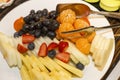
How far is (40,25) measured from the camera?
1270mm

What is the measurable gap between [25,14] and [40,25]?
0.56ft

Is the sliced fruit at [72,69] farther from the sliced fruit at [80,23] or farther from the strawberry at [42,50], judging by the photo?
the sliced fruit at [80,23]

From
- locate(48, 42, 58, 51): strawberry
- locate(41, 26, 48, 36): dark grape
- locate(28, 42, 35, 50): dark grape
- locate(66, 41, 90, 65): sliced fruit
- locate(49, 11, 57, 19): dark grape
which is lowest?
locate(66, 41, 90, 65): sliced fruit

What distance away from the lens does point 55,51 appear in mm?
1203

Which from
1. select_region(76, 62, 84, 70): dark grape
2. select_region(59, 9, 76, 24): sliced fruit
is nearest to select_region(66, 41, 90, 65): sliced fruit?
select_region(76, 62, 84, 70): dark grape

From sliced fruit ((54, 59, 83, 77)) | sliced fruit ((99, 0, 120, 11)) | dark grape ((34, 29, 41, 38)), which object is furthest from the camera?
sliced fruit ((99, 0, 120, 11))

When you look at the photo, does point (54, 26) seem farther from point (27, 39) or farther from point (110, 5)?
point (110, 5)

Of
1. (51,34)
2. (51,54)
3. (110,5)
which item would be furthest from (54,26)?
(110,5)

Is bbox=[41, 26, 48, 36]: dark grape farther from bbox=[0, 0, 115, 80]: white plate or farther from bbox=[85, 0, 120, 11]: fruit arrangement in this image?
bbox=[85, 0, 120, 11]: fruit arrangement

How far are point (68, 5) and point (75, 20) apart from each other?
114mm

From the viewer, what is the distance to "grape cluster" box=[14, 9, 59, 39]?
4.14 feet

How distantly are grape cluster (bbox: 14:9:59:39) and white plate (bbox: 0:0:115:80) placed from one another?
9 cm

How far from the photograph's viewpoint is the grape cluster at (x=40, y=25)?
49.7 inches

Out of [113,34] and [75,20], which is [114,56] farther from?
[75,20]
